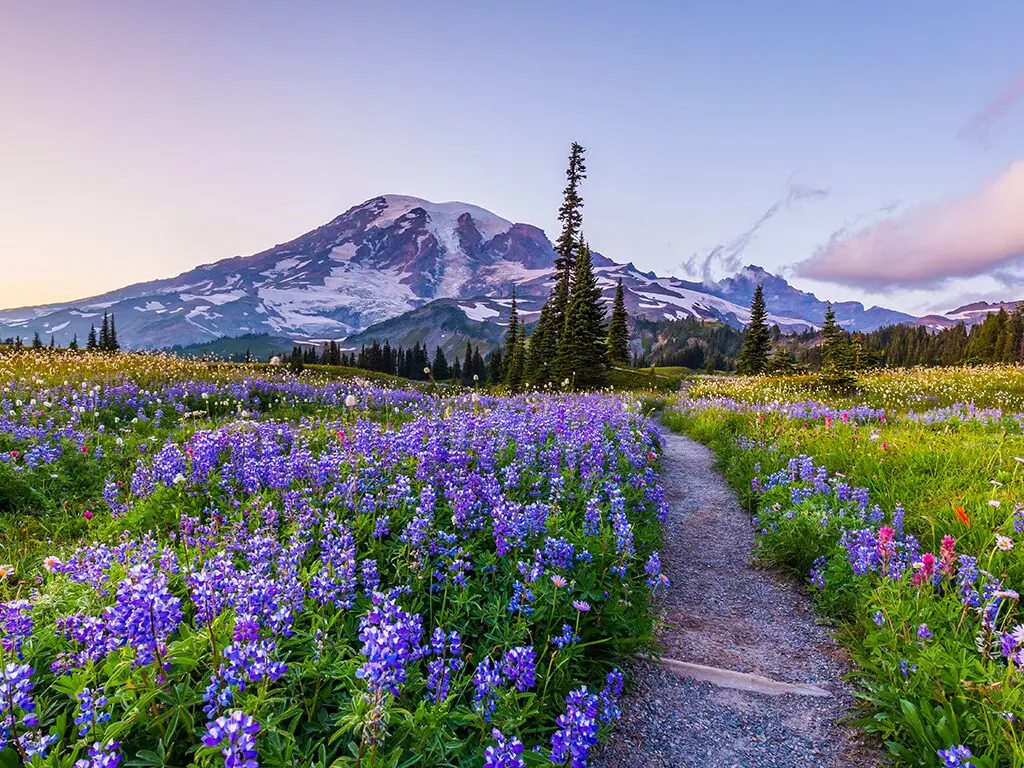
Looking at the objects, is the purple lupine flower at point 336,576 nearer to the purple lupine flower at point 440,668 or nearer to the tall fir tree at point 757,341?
the purple lupine flower at point 440,668

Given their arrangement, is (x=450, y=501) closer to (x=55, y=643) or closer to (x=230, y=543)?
(x=230, y=543)

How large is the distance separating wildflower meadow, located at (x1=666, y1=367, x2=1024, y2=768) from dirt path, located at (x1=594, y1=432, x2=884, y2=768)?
27cm

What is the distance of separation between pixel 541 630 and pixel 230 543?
251cm

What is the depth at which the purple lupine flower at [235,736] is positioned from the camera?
1.67 m

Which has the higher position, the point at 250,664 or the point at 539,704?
the point at 250,664

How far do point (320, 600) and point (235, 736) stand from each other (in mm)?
1427

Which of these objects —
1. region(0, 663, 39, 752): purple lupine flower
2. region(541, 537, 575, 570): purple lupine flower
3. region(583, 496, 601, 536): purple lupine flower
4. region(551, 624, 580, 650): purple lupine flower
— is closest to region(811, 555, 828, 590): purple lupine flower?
region(583, 496, 601, 536): purple lupine flower

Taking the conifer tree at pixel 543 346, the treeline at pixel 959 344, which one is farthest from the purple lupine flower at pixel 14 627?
the treeline at pixel 959 344

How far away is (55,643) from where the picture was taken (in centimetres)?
271

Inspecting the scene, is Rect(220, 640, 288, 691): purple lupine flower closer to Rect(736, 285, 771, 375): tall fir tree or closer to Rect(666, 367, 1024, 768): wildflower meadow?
Rect(666, 367, 1024, 768): wildflower meadow

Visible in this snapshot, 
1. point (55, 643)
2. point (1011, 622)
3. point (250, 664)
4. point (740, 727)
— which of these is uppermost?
point (250, 664)

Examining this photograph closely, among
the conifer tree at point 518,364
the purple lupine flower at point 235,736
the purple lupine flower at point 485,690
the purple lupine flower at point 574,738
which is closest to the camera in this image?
the purple lupine flower at point 235,736

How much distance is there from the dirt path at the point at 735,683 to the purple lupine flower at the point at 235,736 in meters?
2.60

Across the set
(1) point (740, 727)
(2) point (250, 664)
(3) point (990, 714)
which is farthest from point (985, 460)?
(2) point (250, 664)
